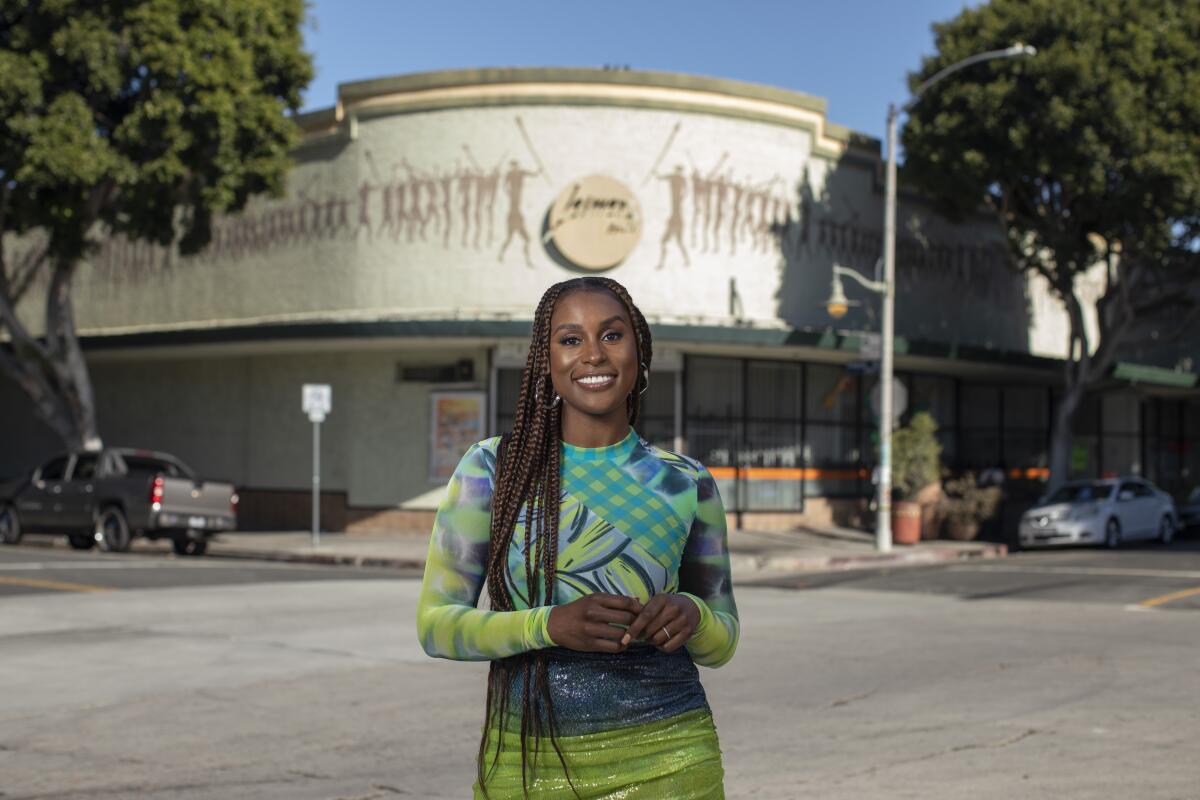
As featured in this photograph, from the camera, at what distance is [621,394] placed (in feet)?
10.1

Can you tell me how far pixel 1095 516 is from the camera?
28.0 m

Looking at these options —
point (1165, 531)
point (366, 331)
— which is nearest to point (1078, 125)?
point (1165, 531)

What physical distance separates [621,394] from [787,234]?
94.0 feet

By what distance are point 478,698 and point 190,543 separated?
662 inches

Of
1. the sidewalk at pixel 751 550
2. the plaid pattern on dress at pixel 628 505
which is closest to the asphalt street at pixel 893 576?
the sidewalk at pixel 751 550

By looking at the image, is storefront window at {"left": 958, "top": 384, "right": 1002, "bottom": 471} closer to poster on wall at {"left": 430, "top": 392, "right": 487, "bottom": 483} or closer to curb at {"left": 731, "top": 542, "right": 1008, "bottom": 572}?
curb at {"left": 731, "top": 542, "right": 1008, "bottom": 572}

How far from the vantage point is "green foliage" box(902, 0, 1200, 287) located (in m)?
27.7

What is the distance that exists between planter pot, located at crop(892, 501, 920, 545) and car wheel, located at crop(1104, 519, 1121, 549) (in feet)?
11.9

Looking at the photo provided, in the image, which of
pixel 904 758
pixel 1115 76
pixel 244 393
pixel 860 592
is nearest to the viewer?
pixel 904 758

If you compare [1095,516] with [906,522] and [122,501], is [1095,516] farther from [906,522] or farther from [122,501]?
[122,501]

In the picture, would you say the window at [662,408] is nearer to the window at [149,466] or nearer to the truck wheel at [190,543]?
the truck wheel at [190,543]

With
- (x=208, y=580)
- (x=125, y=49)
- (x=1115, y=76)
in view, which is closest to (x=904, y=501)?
(x=1115, y=76)

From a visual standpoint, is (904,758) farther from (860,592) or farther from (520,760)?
(860,592)

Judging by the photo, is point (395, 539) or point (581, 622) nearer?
point (581, 622)
